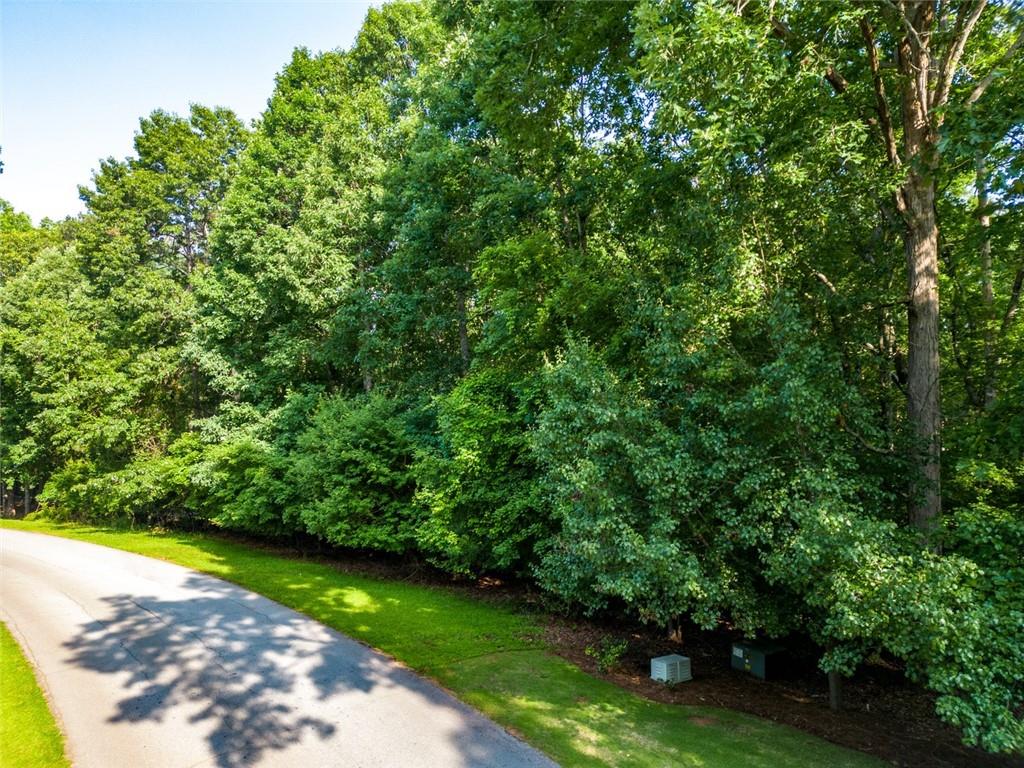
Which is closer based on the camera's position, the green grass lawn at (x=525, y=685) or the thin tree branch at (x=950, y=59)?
the green grass lawn at (x=525, y=685)

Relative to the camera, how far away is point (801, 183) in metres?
7.03

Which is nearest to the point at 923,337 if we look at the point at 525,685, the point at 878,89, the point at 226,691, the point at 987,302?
the point at 987,302

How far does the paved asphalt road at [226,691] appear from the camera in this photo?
555 centimetres

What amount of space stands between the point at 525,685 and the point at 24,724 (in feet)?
19.4

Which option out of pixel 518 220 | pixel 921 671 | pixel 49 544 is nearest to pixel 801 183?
pixel 921 671

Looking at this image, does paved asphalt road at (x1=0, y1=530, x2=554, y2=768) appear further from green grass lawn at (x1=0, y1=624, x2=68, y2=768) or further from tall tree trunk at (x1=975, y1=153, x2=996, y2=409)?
tall tree trunk at (x1=975, y1=153, x2=996, y2=409)

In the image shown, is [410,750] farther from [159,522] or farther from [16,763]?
[159,522]

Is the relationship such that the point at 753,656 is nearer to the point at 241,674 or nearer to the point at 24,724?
the point at 241,674

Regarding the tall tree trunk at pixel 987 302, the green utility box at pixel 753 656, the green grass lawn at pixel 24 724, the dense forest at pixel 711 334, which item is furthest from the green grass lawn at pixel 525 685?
the tall tree trunk at pixel 987 302

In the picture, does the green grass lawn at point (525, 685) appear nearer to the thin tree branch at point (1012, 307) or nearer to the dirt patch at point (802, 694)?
the dirt patch at point (802, 694)

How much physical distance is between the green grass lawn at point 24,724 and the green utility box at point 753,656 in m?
8.64

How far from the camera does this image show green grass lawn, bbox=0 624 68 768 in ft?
17.6

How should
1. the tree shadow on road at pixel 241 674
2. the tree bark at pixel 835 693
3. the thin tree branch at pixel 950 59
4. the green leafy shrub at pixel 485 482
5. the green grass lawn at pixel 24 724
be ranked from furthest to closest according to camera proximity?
the green leafy shrub at pixel 485 482 → the tree bark at pixel 835 693 → the thin tree branch at pixel 950 59 → the tree shadow on road at pixel 241 674 → the green grass lawn at pixel 24 724

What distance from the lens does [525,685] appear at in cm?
734
